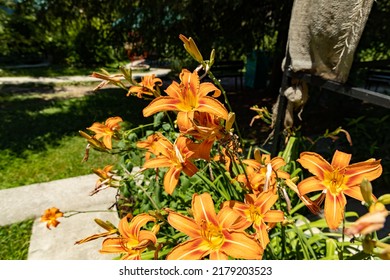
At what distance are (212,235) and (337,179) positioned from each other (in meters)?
0.45

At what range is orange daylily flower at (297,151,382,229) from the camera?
2.70 feet

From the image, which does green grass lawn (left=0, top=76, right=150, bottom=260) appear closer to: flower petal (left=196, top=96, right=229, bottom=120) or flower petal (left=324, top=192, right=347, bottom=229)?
flower petal (left=196, top=96, right=229, bottom=120)

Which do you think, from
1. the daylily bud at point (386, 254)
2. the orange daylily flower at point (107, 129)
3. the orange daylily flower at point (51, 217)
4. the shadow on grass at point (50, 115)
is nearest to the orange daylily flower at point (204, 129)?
the daylily bud at point (386, 254)

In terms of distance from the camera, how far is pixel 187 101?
0.92 m

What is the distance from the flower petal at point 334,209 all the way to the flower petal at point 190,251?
371mm

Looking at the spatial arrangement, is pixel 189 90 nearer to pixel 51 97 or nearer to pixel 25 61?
pixel 51 97

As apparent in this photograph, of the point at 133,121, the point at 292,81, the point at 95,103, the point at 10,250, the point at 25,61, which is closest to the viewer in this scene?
the point at 292,81

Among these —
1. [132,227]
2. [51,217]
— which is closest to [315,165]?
[132,227]

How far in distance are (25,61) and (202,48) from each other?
13710 millimetres

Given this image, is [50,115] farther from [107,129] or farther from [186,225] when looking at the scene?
[186,225]

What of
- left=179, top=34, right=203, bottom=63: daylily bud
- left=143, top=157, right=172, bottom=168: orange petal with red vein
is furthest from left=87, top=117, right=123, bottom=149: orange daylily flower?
left=179, top=34, right=203, bottom=63: daylily bud

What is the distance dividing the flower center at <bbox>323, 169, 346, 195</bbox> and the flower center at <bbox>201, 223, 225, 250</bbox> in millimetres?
377
